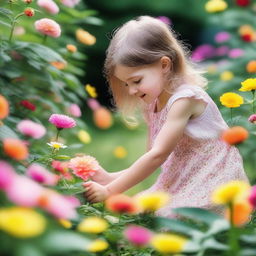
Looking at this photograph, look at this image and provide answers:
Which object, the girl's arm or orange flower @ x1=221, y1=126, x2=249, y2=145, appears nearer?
orange flower @ x1=221, y1=126, x2=249, y2=145

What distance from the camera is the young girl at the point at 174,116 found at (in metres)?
1.78

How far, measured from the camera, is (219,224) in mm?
1110

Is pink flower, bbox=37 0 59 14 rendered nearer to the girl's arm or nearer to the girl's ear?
the girl's ear

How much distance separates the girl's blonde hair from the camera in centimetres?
187

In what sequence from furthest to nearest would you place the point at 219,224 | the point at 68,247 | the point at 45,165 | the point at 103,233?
the point at 45,165
the point at 103,233
the point at 219,224
the point at 68,247

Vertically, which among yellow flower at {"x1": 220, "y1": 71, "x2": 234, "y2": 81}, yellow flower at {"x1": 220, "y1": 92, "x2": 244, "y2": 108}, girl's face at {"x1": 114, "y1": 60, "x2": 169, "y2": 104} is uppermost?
yellow flower at {"x1": 220, "y1": 71, "x2": 234, "y2": 81}

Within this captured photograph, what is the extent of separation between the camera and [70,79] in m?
2.38

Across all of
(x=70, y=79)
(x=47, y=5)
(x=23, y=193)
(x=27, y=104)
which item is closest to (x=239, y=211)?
(x=23, y=193)

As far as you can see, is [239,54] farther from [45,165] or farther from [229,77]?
[45,165]

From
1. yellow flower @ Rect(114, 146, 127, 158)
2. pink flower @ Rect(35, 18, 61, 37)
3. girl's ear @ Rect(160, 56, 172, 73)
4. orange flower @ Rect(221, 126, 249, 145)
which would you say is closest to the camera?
orange flower @ Rect(221, 126, 249, 145)

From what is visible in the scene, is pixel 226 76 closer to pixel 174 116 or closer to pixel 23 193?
pixel 174 116

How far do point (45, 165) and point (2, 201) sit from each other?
0.62m

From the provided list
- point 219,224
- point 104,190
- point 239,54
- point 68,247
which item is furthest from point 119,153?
point 68,247

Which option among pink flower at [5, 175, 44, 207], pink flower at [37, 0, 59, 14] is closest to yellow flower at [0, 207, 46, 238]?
pink flower at [5, 175, 44, 207]
